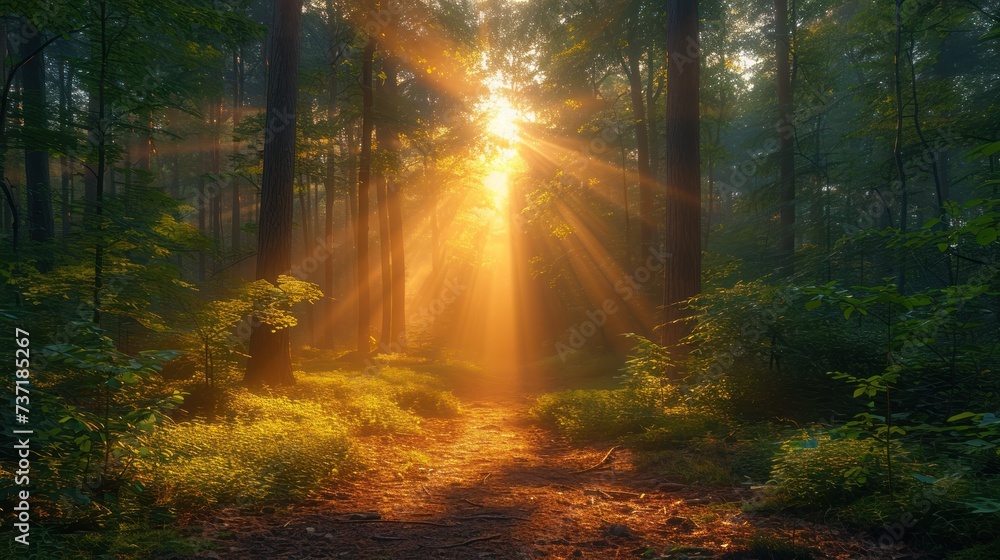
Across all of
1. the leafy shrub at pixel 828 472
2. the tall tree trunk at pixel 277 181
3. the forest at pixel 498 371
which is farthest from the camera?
the tall tree trunk at pixel 277 181

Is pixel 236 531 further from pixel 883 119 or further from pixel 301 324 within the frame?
pixel 301 324

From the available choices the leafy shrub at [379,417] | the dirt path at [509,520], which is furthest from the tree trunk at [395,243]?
the dirt path at [509,520]

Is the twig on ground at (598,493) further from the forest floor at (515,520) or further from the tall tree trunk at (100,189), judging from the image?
the tall tree trunk at (100,189)

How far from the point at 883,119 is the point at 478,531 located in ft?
47.5

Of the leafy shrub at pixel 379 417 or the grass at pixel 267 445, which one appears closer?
the grass at pixel 267 445

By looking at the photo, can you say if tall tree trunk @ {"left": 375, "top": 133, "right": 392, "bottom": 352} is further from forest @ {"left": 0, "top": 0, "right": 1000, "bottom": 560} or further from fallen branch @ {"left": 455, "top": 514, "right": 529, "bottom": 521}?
fallen branch @ {"left": 455, "top": 514, "right": 529, "bottom": 521}

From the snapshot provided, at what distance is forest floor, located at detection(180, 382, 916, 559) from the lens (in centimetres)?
404

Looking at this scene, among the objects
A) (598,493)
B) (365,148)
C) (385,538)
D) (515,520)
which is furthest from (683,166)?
(365,148)

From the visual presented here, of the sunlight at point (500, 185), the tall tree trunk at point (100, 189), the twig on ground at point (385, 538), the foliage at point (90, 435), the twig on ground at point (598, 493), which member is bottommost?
the twig on ground at point (598, 493)

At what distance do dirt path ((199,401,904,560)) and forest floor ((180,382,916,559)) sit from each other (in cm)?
1

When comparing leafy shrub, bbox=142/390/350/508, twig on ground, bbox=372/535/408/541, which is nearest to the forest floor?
twig on ground, bbox=372/535/408/541

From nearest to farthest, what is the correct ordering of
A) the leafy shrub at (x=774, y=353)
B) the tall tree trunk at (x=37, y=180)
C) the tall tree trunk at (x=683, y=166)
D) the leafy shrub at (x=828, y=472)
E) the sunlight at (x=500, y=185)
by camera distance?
the leafy shrub at (x=828, y=472)
the leafy shrub at (x=774, y=353)
the tall tree trunk at (x=683, y=166)
the tall tree trunk at (x=37, y=180)
the sunlight at (x=500, y=185)

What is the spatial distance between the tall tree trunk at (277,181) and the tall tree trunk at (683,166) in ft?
23.6

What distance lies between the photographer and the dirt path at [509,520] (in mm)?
4082
